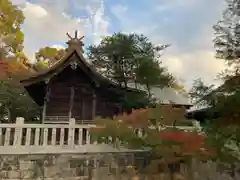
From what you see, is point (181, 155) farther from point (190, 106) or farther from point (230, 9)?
point (190, 106)

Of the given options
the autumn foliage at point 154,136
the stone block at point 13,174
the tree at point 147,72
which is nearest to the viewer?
the autumn foliage at point 154,136

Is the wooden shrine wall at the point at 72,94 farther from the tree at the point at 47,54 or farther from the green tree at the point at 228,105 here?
the tree at the point at 47,54

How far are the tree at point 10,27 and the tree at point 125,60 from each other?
21.9 ft

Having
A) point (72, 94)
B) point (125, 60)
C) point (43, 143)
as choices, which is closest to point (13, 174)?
point (43, 143)

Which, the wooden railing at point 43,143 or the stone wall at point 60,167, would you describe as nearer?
the wooden railing at point 43,143

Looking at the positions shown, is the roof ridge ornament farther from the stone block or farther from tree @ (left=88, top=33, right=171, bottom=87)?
the stone block

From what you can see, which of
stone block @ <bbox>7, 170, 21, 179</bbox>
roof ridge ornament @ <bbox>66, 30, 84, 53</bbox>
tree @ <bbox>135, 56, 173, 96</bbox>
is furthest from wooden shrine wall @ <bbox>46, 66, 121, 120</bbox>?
stone block @ <bbox>7, 170, 21, 179</bbox>

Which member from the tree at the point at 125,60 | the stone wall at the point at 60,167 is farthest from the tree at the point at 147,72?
the stone wall at the point at 60,167

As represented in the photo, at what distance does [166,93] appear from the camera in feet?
64.6

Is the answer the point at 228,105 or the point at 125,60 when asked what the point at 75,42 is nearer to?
the point at 125,60

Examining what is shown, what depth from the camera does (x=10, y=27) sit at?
18750mm

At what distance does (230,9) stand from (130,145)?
6.64 meters

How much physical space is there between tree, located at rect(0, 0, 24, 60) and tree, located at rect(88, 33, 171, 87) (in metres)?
6.67

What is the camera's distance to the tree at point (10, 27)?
59.7 ft
